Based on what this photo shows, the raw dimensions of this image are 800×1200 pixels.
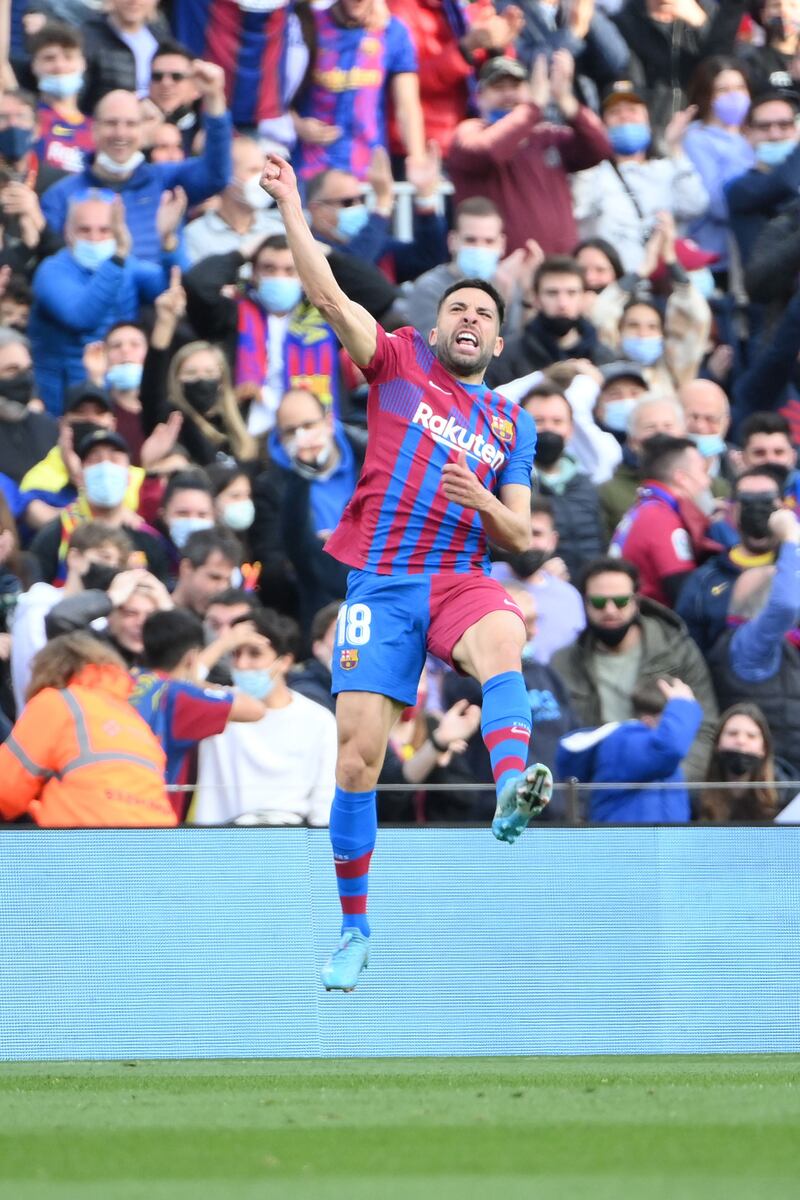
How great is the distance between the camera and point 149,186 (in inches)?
484

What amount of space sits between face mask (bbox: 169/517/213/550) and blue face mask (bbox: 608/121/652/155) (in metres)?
4.57

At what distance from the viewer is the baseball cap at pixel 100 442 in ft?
34.5

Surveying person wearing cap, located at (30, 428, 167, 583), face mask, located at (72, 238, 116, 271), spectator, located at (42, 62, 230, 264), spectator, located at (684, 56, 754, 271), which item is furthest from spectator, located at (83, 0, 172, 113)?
spectator, located at (684, 56, 754, 271)

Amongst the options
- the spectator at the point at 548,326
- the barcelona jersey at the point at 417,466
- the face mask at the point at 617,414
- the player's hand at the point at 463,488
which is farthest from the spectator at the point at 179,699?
the face mask at the point at 617,414

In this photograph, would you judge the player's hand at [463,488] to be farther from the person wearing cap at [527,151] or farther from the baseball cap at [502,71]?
the baseball cap at [502,71]

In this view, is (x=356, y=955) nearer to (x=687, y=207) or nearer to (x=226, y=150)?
(x=226, y=150)

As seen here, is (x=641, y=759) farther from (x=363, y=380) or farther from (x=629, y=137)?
(x=629, y=137)

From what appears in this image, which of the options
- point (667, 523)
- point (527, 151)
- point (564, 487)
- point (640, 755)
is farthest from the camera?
point (527, 151)

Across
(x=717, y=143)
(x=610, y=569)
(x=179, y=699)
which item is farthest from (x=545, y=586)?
(x=717, y=143)

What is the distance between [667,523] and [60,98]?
14.7 ft

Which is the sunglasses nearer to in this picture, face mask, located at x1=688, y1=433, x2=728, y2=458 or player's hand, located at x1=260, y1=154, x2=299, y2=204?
face mask, located at x1=688, y1=433, x2=728, y2=458

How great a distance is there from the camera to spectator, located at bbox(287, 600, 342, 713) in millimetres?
9750

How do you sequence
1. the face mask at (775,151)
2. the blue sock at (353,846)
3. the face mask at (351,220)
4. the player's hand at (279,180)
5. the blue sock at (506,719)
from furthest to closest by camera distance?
the face mask at (775,151) → the face mask at (351,220) → the blue sock at (353,846) → the blue sock at (506,719) → the player's hand at (279,180)

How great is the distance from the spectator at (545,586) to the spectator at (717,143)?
13.1 ft
